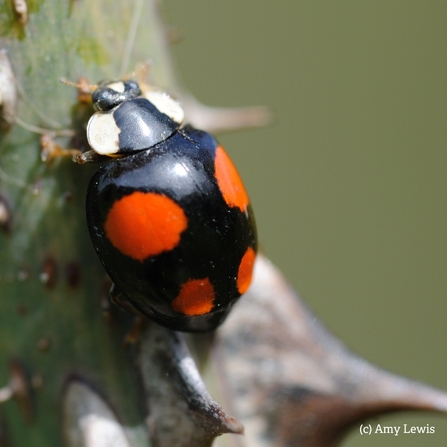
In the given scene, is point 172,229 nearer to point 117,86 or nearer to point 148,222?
point 148,222

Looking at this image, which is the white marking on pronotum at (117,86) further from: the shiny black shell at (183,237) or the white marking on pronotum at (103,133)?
the shiny black shell at (183,237)

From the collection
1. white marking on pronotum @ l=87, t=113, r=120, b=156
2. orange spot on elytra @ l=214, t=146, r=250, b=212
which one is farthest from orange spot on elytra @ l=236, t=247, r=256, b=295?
white marking on pronotum @ l=87, t=113, r=120, b=156

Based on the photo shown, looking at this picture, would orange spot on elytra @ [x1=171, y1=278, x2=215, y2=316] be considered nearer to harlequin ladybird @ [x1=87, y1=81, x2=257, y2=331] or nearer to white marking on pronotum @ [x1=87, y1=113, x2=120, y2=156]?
harlequin ladybird @ [x1=87, y1=81, x2=257, y2=331]

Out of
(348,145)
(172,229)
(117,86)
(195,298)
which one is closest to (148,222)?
(172,229)

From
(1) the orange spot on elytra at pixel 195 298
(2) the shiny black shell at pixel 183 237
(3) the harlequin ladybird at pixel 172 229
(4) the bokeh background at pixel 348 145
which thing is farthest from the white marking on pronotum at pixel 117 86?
(4) the bokeh background at pixel 348 145

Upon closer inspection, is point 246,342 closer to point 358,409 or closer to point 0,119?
point 358,409
